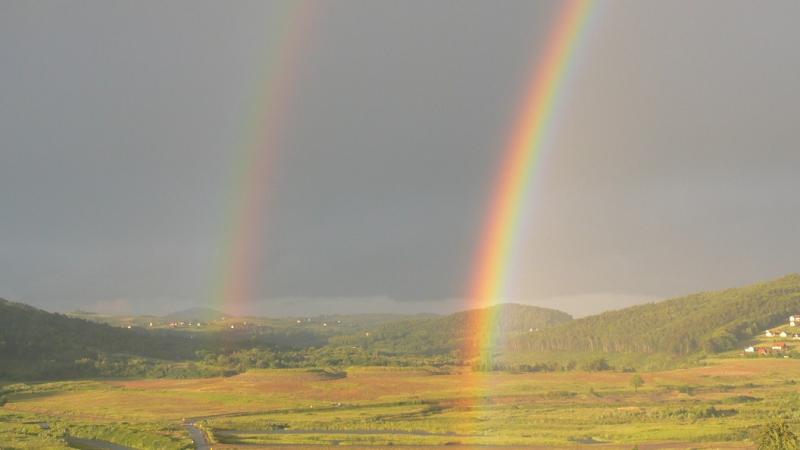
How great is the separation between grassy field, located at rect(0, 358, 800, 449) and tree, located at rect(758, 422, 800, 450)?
14097 millimetres

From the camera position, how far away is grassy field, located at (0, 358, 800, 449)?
8169 cm

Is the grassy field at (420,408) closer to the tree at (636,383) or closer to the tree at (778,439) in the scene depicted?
the tree at (636,383)

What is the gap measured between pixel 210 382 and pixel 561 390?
243ft

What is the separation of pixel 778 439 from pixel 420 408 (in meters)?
64.9

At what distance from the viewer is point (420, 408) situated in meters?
114

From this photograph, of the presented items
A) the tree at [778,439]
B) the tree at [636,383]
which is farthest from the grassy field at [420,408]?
the tree at [778,439]

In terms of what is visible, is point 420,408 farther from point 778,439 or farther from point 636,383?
point 778,439

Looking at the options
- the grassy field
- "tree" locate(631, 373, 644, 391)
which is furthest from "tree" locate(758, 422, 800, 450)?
"tree" locate(631, 373, 644, 391)

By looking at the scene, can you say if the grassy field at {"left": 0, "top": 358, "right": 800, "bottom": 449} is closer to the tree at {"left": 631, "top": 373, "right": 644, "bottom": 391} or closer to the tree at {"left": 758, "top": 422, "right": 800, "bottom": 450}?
the tree at {"left": 631, "top": 373, "right": 644, "bottom": 391}

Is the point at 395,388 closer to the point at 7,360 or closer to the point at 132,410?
the point at 132,410

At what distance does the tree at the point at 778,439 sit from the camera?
177 feet

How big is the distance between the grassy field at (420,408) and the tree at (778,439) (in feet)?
46.2

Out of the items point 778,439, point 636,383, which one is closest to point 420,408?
point 636,383

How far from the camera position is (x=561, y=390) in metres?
136
